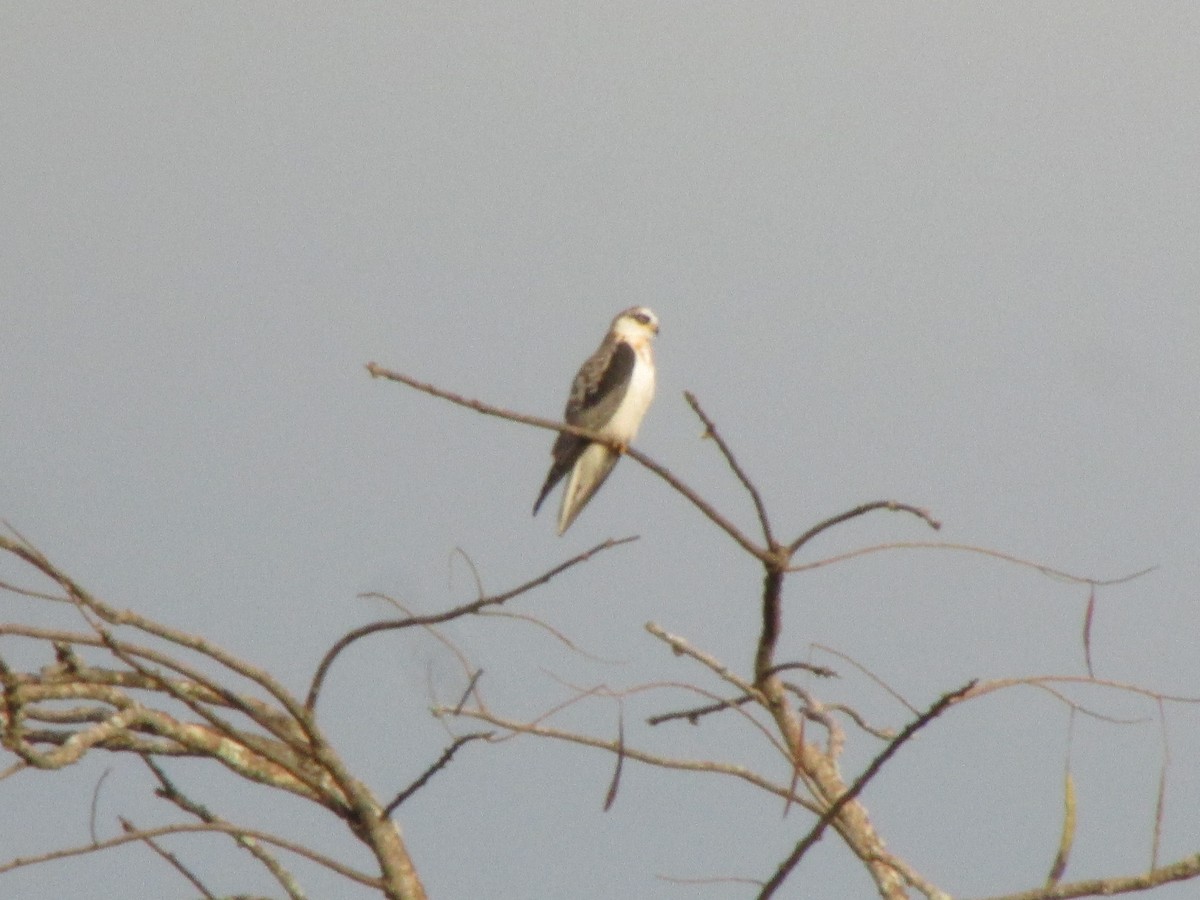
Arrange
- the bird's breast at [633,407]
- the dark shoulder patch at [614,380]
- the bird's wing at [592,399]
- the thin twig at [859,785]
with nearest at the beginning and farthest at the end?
the thin twig at [859,785] < the bird's wing at [592,399] < the bird's breast at [633,407] < the dark shoulder patch at [614,380]

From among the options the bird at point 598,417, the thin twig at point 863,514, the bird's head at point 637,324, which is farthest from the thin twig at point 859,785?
the bird's head at point 637,324

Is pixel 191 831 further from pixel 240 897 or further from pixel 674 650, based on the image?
pixel 674 650

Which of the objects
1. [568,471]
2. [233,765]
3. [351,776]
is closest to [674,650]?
[351,776]

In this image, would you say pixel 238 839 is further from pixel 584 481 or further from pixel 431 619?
pixel 584 481

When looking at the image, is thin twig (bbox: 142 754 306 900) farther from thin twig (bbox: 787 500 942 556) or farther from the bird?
the bird

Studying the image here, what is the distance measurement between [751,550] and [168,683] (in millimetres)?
1427

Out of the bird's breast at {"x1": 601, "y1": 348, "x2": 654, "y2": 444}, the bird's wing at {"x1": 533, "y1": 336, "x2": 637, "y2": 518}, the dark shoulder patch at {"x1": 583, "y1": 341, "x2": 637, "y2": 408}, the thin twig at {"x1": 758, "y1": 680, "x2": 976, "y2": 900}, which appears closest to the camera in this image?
the thin twig at {"x1": 758, "y1": 680, "x2": 976, "y2": 900}

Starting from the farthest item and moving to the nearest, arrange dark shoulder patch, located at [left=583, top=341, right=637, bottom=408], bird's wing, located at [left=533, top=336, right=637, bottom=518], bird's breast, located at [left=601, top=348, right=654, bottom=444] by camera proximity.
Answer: dark shoulder patch, located at [left=583, top=341, right=637, bottom=408] → bird's breast, located at [left=601, top=348, right=654, bottom=444] → bird's wing, located at [left=533, top=336, right=637, bottom=518]

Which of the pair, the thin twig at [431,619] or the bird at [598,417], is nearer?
the thin twig at [431,619]

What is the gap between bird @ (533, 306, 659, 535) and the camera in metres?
9.55

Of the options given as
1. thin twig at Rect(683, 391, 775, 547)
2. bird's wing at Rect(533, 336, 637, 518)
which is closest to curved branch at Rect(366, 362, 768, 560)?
thin twig at Rect(683, 391, 775, 547)

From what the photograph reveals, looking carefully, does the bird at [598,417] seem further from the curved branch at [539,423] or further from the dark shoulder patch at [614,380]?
the curved branch at [539,423]

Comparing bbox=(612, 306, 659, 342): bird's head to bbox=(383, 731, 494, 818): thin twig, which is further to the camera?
bbox=(612, 306, 659, 342): bird's head

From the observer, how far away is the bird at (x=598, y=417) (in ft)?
31.3
